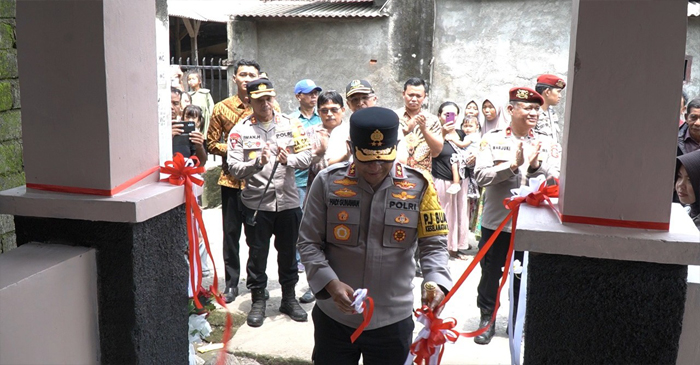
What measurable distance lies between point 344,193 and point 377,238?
0.28 m

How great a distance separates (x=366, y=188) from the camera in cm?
308

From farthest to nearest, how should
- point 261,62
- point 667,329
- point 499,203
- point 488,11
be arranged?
point 261,62, point 488,11, point 499,203, point 667,329

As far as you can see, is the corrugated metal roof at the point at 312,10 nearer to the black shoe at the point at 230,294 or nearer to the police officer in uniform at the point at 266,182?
the police officer in uniform at the point at 266,182

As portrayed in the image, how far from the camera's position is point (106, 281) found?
259 cm

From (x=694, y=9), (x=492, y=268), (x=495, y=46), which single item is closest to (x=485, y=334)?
(x=492, y=268)

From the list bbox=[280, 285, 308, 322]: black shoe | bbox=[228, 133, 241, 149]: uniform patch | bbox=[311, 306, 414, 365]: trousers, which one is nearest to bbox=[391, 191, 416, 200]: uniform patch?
bbox=[311, 306, 414, 365]: trousers

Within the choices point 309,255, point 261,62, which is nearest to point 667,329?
point 309,255

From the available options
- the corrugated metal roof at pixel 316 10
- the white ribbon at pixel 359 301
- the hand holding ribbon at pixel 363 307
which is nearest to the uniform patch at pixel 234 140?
the hand holding ribbon at pixel 363 307

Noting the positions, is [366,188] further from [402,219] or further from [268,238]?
[268,238]

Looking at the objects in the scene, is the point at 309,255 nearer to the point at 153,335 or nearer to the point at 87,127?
the point at 153,335

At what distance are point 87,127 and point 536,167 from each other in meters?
3.02

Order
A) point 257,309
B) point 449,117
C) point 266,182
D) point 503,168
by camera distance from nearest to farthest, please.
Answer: point 503,168, point 266,182, point 257,309, point 449,117

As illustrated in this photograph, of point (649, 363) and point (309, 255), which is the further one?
point (309, 255)

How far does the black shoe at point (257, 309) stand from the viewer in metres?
5.22
